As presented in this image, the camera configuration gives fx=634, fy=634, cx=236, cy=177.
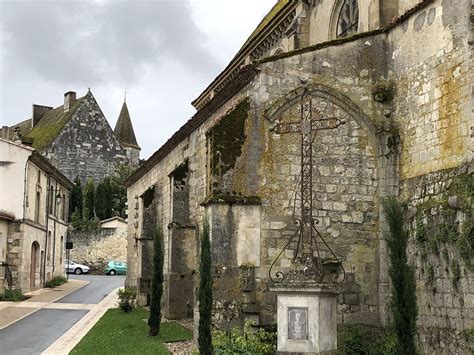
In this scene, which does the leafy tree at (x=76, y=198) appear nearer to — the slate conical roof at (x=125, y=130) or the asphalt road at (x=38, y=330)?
the slate conical roof at (x=125, y=130)

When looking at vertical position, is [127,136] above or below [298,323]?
above

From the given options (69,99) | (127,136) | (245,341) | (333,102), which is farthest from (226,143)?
(127,136)

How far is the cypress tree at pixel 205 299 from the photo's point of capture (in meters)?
10.9

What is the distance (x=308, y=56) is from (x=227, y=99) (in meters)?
2.04

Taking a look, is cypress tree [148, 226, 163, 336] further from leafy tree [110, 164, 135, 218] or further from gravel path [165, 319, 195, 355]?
leafy tree [110, 164, 135, 218]

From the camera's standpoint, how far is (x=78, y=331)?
1634cm

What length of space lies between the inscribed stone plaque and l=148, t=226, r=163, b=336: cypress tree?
5.69 metres

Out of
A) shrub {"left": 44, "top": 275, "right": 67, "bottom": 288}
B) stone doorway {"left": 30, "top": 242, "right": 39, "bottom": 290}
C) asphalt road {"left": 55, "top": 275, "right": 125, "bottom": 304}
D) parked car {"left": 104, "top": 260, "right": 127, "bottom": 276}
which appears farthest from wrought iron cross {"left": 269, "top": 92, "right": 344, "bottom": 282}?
parked car {"left": 104, "top": 260, "right": 127, "bottom": 276}

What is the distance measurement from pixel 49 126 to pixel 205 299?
40.1 meters

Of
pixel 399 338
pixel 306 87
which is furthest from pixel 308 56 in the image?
pixel 399 338

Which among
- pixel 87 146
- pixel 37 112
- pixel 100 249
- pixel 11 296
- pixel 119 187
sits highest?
pixel 37 112

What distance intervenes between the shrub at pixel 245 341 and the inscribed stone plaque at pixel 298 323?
4.50 feet

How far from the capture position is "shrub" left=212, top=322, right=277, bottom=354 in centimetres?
1110

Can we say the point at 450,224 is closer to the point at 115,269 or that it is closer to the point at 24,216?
the point at 24,216
